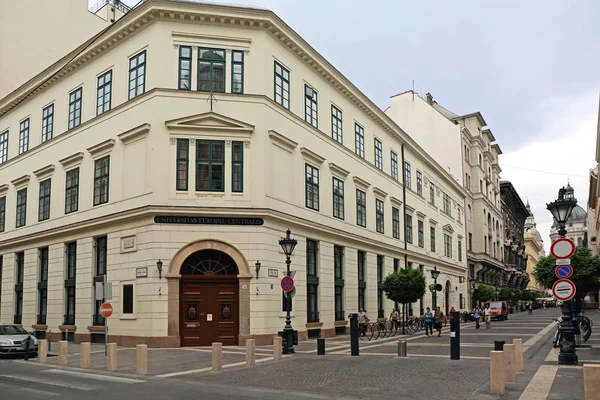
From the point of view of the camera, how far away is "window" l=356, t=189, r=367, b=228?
35.1 m

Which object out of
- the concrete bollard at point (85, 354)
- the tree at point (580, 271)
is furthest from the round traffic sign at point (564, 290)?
the concrete bollard at point (85, 354)

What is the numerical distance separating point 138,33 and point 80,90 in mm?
5286

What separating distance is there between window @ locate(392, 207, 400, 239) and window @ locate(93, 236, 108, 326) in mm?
20717

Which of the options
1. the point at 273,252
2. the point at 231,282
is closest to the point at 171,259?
the point at 231,282

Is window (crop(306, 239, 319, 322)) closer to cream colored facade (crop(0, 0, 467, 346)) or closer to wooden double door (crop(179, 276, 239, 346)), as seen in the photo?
cream colored facade (crop(0, 0, 467, 346))

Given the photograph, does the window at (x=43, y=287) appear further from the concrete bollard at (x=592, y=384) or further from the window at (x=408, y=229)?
the concrete bollard at (x=592, y=384)

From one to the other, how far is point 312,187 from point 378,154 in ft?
34.3

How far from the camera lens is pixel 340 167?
3259cm

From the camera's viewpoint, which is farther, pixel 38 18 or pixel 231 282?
pixel 38 18

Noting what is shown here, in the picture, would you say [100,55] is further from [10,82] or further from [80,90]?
[10,82]

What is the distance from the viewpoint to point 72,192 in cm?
2903

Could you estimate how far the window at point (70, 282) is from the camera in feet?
92.7

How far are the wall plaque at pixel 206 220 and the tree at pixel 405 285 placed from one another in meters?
11.2

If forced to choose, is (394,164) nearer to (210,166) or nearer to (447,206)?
(447,206)
